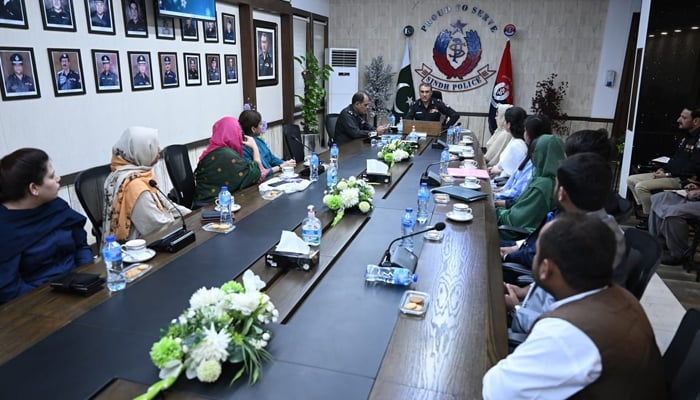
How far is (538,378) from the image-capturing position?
3.39 feet

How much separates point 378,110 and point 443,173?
433 cm

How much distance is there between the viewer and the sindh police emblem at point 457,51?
7156 millimetres

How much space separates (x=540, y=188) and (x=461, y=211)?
0.47 meters

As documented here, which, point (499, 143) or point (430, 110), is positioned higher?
point (430, 110)

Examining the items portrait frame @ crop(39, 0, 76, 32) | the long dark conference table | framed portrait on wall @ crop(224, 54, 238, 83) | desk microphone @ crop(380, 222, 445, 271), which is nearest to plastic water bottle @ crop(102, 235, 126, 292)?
the long dark conference table

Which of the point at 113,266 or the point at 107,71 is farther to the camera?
the point at 107,71

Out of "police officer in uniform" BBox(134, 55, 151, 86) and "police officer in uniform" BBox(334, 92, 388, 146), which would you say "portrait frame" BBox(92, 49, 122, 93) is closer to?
"police officer in uniform" BBox(134, 55, 151, 86)

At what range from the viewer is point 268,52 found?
19.3ft

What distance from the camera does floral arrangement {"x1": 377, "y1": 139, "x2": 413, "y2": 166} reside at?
3.62 metres

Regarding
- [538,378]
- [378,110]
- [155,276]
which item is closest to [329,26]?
[378,110]

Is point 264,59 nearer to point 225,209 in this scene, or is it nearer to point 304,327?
point 225,209

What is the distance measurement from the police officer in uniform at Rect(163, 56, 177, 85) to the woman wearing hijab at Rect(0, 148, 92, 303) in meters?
2.36

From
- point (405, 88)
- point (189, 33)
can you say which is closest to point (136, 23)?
point (189, 33)

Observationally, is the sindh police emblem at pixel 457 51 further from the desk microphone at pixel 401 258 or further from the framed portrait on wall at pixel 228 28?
the desk microphone at pixel 401 258
